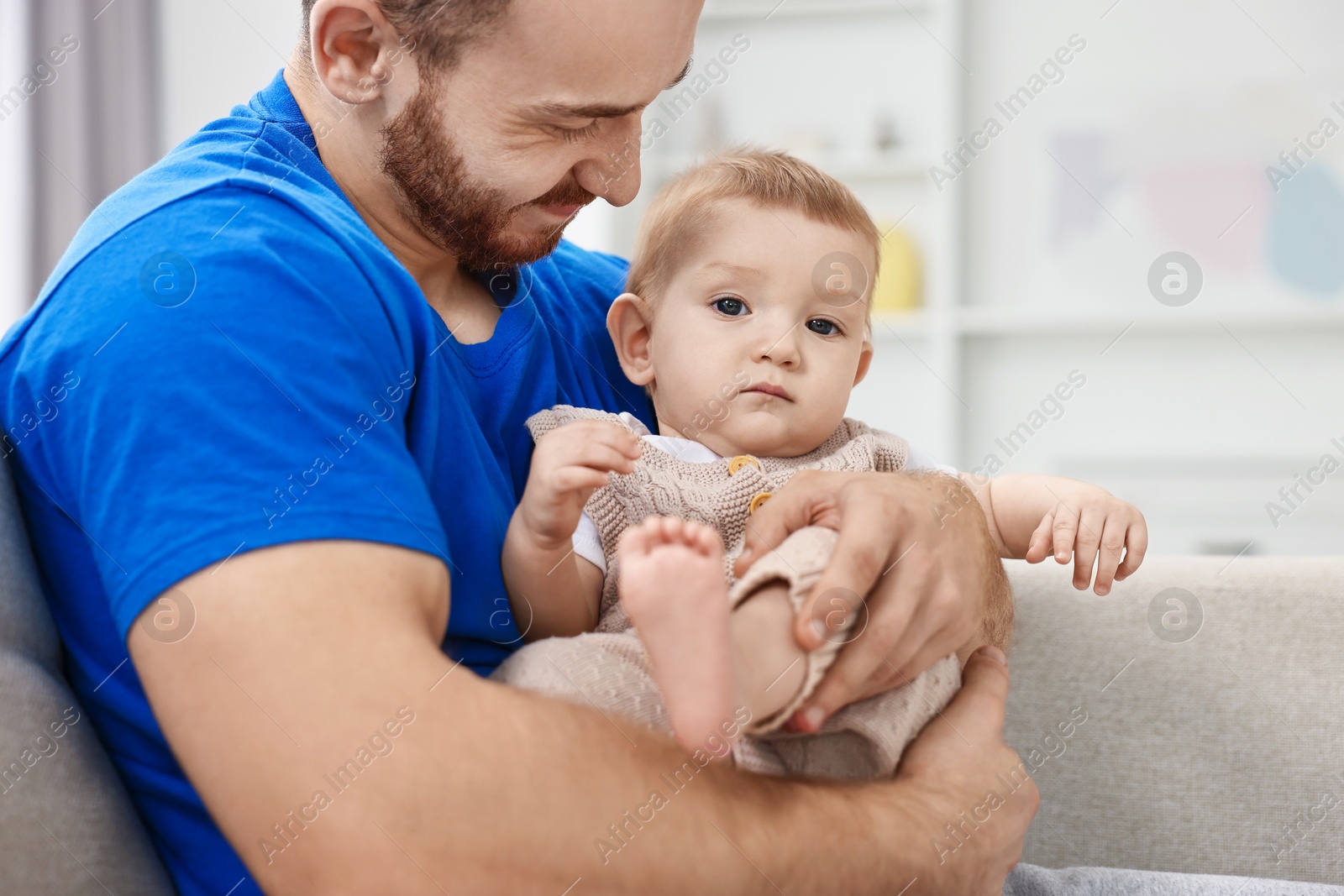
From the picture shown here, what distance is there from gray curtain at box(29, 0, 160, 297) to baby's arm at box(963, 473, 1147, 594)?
260cm

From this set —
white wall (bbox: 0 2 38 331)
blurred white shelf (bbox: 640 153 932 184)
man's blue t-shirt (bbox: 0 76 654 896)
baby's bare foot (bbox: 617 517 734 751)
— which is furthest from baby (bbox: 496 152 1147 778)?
blurred white shelf (bbox: 640 153 932 184)

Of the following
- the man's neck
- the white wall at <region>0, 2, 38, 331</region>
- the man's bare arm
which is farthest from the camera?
the white wall at <region>0, 2, 38, 331</region>

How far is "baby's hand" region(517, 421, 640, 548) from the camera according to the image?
952 millimetres

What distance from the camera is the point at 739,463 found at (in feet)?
3.90

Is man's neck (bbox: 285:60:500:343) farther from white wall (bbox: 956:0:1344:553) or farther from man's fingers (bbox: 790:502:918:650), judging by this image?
white wall (bbox: 956:0:1344:553)

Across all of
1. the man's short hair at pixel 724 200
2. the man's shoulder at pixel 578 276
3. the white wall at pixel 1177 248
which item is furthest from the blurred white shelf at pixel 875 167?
the man's short hair at pixel 724 200

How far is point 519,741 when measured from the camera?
70 cm

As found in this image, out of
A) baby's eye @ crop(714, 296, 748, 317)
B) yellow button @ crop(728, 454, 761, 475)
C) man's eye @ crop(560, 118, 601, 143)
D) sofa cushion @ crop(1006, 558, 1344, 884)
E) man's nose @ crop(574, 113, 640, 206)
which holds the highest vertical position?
man's eye @ crop(560, 118, 601, 143)

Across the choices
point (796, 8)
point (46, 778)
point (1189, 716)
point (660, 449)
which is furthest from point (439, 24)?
point (796, 8)

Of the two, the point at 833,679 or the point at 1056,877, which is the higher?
the point at 833,679

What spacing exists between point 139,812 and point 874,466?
860mm

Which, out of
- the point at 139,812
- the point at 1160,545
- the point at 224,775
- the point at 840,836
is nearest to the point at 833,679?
the point at 840,836

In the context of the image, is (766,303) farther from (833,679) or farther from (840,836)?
(840,836)

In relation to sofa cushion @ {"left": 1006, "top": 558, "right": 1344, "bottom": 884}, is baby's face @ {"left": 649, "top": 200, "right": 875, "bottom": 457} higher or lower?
higher
